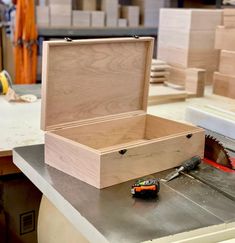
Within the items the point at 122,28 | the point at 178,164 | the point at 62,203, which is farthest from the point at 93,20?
the point at 62,203

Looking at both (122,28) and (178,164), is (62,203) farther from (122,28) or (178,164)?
(122,28)

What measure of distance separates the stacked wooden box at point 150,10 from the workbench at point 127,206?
101 inches

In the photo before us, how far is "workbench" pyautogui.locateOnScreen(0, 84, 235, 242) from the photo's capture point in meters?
0.96

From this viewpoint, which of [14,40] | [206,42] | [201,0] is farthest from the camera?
[201,0]

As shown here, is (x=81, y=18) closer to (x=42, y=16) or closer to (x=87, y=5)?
(x=87, y=5)

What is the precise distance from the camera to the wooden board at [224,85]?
2320 millimetres

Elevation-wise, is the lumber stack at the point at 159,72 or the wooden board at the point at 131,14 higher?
the wooden board at the point at 131,14

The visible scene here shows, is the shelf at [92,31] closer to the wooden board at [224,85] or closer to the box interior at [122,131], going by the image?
the wooden board at [224,85]

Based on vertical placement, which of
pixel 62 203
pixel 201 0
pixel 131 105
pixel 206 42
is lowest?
pixel 62 203

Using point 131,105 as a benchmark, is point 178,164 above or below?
below

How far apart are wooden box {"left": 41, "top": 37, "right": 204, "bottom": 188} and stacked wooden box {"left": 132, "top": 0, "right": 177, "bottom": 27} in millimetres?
2252

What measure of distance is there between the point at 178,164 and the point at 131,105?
1.15 feet

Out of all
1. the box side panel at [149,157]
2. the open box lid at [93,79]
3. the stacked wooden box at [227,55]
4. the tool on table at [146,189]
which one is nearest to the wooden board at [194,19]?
the stacked wooden box at [227,55]

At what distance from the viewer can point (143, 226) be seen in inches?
38.2
